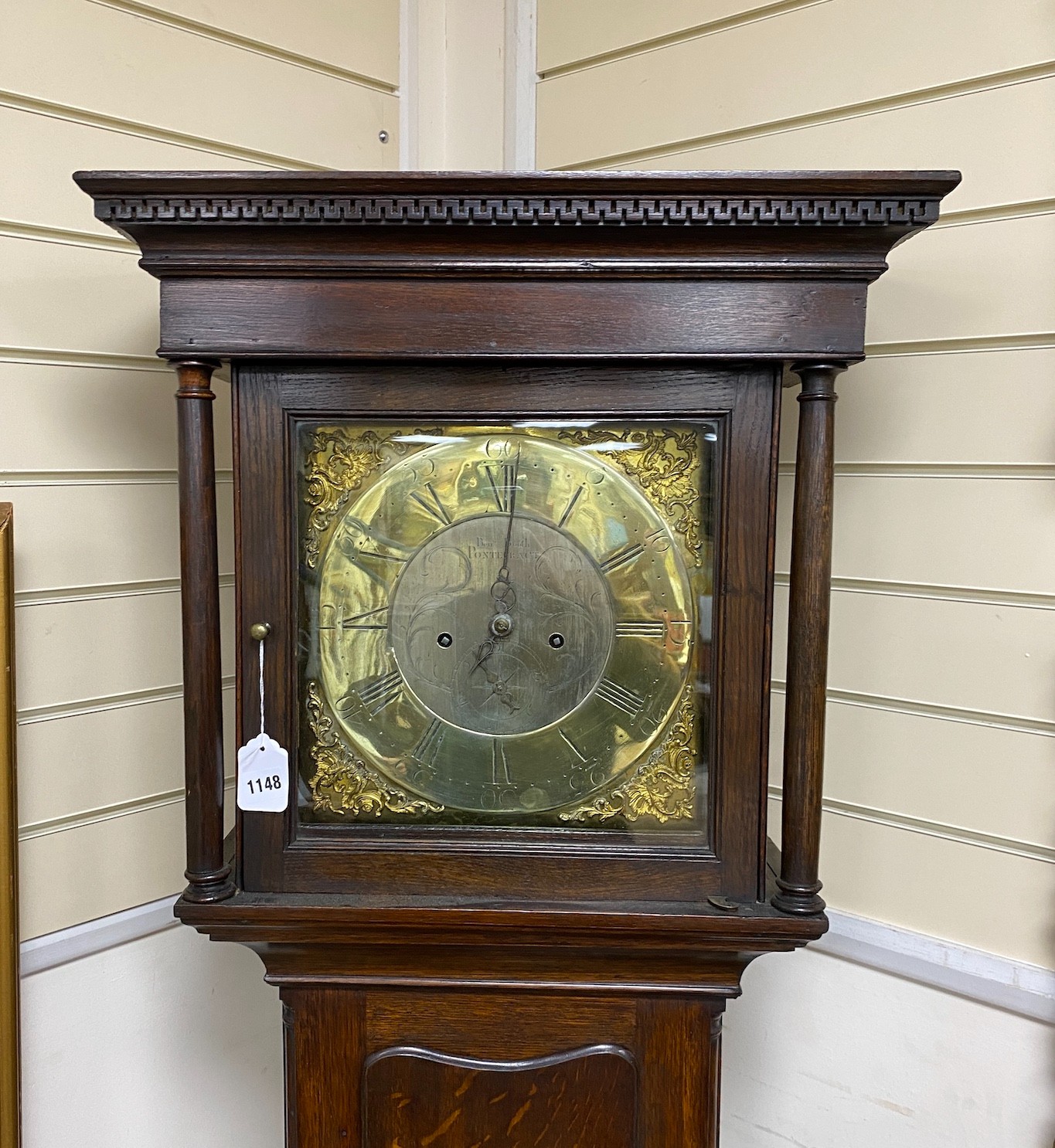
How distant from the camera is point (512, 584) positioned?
906 mm

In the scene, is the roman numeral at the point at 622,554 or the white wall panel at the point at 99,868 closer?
the roman numeral at the point at 622,554

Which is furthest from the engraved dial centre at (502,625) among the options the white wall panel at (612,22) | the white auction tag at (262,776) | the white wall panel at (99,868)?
the white wall panel at (612,22)

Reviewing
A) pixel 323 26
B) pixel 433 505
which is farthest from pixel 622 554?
pixel 323 26

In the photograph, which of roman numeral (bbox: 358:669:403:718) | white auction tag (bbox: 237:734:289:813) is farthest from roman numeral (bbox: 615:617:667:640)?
white auction tag (bbox: 237:734:289:813)

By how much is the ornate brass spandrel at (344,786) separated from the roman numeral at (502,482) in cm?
28

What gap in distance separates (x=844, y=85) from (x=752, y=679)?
849mm

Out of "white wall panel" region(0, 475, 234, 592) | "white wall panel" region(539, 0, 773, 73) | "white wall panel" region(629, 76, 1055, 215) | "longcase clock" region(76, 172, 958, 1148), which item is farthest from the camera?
"white wall panel" region(539, 0, 773, 73)

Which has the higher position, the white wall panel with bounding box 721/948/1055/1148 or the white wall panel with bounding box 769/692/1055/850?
the white wall panel with bounding box 769/692/1055/850

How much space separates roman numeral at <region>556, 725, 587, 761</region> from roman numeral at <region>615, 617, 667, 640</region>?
115mm

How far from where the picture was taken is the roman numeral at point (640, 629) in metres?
0.91

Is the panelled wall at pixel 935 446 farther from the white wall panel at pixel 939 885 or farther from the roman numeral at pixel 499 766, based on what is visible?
the roman numeral at pixel 499 766

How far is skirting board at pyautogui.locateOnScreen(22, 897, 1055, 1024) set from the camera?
1.14m

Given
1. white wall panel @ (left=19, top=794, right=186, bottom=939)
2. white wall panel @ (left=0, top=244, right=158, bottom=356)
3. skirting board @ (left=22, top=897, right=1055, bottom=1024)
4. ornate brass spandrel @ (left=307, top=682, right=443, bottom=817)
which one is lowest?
skirting board @ (left=22, top=897, right=1055, bottom=1024)

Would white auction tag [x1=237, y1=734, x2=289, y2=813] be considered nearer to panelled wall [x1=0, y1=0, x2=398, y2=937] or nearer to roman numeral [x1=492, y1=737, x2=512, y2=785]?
roman numeral [x1=492, y1=737, x2=512, y2=785]
